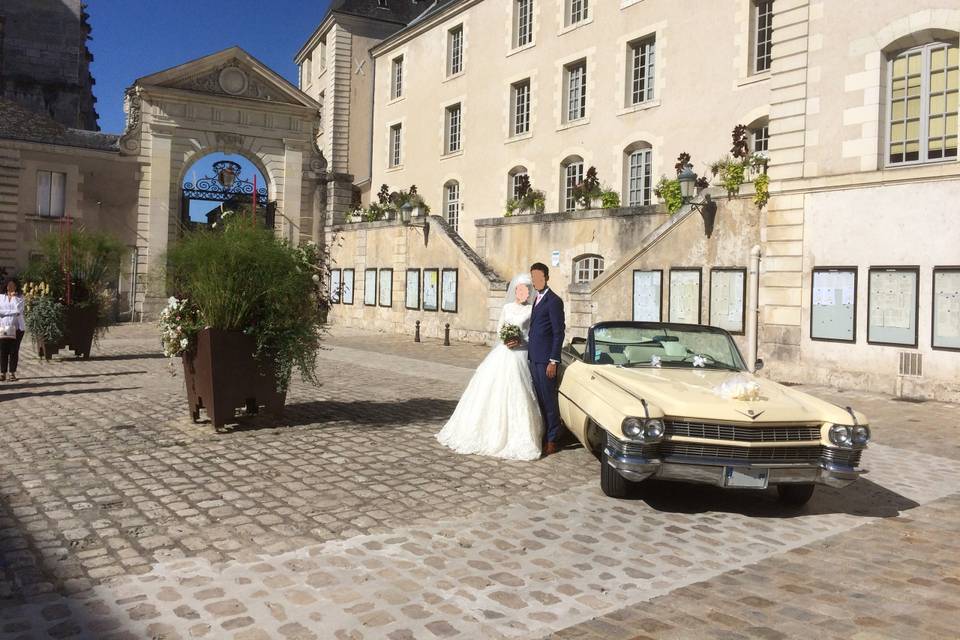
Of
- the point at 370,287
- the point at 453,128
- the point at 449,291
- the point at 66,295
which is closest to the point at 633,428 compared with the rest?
the point at 66,295

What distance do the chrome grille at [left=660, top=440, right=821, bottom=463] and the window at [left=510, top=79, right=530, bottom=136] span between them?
22228 millimetres

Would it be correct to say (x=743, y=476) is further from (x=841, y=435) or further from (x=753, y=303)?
(x=753, y=303)

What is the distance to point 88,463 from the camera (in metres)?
6.56

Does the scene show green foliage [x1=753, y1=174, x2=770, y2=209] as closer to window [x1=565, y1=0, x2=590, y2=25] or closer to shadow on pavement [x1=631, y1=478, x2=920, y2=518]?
shadow on pavement [x1=631, y1=478, x2=920, y2=518]

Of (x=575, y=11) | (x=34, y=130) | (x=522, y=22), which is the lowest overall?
(x=34, y=130)

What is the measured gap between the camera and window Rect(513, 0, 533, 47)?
2604 centimetres

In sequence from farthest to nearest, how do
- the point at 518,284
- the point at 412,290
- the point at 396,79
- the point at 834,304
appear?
the point at 396,79 → the point at 412,290 → the point at 834,304 → the point at 518,284

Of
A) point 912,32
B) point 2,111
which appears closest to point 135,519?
point 912,32

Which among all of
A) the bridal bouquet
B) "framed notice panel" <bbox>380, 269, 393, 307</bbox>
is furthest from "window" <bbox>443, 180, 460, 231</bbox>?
the bridal bouquet

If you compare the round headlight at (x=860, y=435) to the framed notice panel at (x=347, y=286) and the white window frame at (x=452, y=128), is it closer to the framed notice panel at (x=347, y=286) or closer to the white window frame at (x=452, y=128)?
the framed notice panel at (x=347, y=286)

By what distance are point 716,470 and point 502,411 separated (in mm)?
2511

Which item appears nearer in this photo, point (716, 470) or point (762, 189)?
point (716, 470)

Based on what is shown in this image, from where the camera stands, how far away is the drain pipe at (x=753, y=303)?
13.5 meters

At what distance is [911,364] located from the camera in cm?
1213
